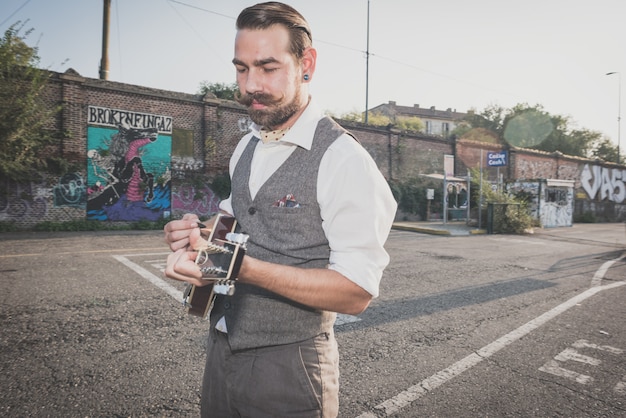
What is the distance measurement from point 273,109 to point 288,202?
0.37 meters

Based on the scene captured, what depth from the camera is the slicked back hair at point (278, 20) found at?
1265mm

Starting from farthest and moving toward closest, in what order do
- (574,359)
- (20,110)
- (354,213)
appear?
(20,110)
(574,359)
(354,213)

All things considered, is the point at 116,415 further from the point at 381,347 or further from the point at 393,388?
the point at 381,347

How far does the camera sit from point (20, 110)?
447 inches

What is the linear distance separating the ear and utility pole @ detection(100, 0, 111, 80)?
1859cm

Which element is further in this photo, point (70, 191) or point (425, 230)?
point (425, 230)

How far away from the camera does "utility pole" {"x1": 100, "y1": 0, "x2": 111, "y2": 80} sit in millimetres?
15914

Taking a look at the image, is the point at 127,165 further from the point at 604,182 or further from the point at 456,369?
the point at 604,182

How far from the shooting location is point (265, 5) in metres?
1.27

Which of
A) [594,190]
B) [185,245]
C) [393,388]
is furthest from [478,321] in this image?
[594,190]

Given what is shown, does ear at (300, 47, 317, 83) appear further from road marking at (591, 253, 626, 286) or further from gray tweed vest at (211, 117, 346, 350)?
road marking at (591, 253, 626, 286)

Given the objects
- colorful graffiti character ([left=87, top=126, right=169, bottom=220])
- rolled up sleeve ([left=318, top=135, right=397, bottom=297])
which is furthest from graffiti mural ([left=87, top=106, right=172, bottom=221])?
rolled up sleeve ([left=318, top=135, right=397, bottom=297])

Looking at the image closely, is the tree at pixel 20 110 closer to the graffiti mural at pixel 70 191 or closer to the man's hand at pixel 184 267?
the graffiti mural at pixel 70 191

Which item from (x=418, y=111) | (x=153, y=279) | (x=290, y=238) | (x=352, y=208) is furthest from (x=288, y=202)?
(x=418, y=111)
